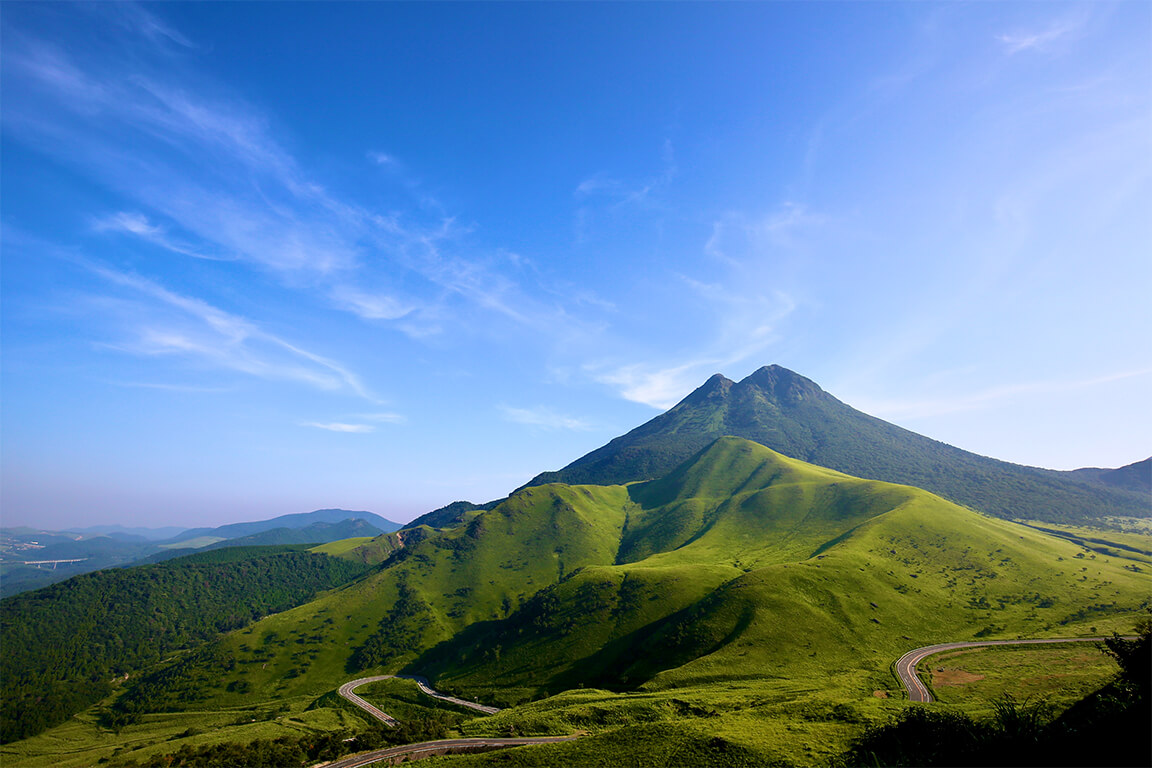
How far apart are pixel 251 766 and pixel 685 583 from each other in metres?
146

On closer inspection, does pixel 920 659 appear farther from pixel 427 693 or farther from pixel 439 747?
pixel 427 693

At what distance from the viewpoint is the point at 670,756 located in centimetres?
6631

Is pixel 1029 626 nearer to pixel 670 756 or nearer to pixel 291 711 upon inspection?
pixel 670 756

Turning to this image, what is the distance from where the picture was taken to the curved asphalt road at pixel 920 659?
90438 mm

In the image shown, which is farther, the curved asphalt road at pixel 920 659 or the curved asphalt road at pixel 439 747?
the curved asphalt road at pixel 920 659

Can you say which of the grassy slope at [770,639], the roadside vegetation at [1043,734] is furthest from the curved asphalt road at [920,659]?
the roadside vegetation at [1043,734]

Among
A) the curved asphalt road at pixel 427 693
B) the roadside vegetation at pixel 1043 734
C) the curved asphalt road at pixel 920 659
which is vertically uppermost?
the roadside vegetation at pixel 1043 734

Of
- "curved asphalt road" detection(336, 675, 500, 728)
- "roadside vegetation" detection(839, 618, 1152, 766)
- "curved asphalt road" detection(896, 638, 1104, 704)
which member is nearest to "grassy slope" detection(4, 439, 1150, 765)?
"curved asphalt road" detection(896, 638, 1104, 704)

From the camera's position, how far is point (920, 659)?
110938 millimetres

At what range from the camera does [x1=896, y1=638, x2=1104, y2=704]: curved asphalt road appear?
9044cm

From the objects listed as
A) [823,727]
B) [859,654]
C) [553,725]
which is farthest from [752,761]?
[859,654]

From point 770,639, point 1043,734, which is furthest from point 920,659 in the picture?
point 1043,734

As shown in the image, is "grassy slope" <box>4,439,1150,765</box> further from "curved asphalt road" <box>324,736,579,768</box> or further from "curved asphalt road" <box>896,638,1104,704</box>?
"curved asphalt road" <box>324,736,579,768</box>

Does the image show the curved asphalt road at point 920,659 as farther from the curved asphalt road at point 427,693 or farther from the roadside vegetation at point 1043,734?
the curved asphalt road at point 427,693
